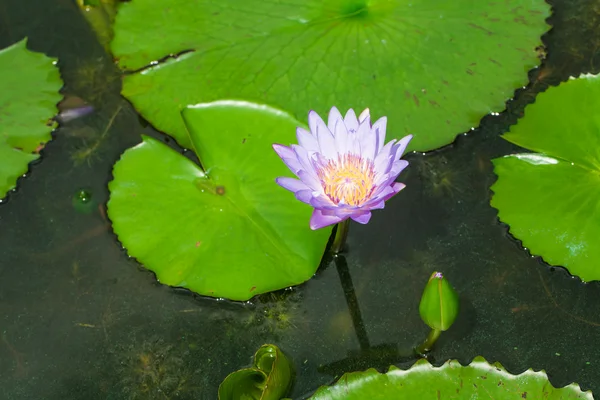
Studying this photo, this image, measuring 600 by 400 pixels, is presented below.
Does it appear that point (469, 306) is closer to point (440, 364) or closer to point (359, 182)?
point (440, 364)

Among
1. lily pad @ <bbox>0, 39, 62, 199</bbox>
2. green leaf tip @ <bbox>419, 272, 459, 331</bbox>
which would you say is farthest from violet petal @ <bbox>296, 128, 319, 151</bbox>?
lily pad @ <bbox>0, 39, 62, 199</bbox>

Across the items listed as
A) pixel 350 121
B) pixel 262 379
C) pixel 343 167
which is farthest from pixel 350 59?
pixel 262 379

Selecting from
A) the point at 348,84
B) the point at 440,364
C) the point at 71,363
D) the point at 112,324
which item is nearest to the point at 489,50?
the point at 348,84

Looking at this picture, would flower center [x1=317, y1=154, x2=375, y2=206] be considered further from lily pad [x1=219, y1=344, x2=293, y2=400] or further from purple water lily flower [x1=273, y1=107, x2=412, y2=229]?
lily pad [x1=219, y1=344, x2=293, y2=400]

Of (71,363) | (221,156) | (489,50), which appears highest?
(489,50)

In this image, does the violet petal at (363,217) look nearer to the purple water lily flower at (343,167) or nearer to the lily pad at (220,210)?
the purple water lily flower at (343,167)

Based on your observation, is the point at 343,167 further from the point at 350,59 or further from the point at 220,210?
the point at 350,59
